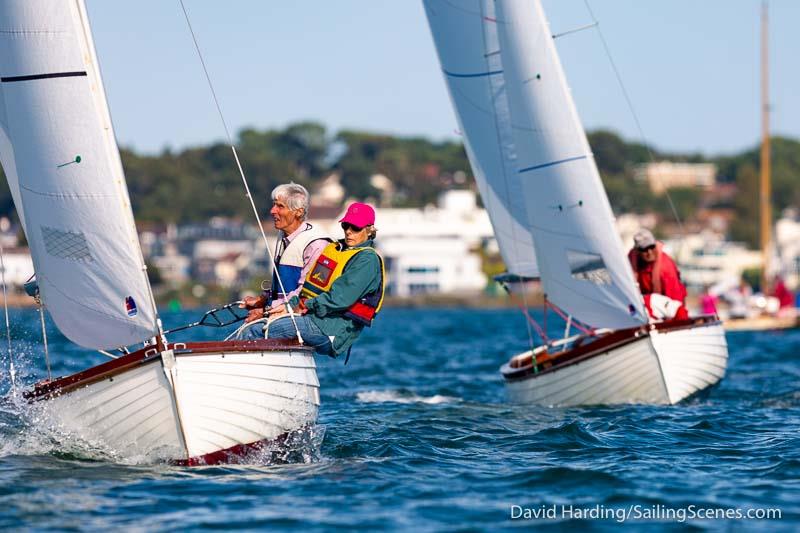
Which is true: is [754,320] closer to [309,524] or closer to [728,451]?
[728,451]

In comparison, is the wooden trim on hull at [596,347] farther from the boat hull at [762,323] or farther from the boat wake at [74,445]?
the boat hull at [762,323]

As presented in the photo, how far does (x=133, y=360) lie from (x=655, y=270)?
25.4 feet

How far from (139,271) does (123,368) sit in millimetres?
650

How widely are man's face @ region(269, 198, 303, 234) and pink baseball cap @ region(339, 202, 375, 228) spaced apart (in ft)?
1.24

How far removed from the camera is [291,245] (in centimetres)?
1037

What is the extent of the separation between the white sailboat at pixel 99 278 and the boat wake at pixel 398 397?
573cm

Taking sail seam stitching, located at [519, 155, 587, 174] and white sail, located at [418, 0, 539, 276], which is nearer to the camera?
sail seam stitching, located at [519, 155, 587, 174]

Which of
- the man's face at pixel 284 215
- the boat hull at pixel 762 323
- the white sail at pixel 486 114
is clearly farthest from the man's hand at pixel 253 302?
the boat hull at pixel 762 323

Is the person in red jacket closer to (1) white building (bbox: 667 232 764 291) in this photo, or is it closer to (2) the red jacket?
(2) the red jacket

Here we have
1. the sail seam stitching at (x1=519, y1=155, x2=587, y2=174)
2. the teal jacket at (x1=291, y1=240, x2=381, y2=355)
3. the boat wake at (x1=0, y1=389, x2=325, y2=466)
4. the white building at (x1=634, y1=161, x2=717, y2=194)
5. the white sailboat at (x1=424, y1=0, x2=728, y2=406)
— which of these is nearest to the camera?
the boat wake at (x1=0, y1=389, x2=325, y2=466)

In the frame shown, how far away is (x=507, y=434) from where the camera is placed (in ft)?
38.5

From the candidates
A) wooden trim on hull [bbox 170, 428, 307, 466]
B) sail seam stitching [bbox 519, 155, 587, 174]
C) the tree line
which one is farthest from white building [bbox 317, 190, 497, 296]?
wooden trim on hull [bbox 170, 428, 307, 466]

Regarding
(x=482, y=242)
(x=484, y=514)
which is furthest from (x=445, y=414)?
(x=482, y=242)

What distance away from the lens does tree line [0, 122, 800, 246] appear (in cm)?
12988
